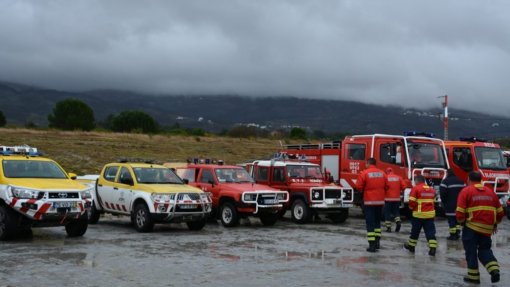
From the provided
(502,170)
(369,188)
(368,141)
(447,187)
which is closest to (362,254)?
(369,188)

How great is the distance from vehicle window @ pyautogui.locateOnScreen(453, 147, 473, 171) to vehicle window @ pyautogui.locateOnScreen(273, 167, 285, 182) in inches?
258

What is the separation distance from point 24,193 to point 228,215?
5.98 metres

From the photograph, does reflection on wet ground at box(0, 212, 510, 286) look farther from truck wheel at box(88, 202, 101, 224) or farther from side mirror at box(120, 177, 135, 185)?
truck wheel at box(88, 202, 101, 224)

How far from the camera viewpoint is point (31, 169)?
13992 millimetres

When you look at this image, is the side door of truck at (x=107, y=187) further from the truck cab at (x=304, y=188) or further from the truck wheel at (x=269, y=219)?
the truck cab at (x=304, y=188)

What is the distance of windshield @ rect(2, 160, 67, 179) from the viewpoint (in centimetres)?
1354

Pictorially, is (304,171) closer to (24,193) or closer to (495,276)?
(24,193)

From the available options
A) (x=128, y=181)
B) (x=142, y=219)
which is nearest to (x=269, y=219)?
(x=142, y=219)

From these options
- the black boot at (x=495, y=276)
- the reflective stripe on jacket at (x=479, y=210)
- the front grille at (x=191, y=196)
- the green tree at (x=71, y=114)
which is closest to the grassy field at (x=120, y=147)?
the front grille at (x=191, y=196)

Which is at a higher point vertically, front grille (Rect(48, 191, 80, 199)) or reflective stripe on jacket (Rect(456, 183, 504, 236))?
reflective stripe on jacket (Rect(456, 183, 504, 236))

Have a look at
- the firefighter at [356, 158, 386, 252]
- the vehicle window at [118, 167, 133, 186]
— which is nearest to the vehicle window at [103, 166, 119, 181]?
the vehicle window at [118, 167, 133, 186]

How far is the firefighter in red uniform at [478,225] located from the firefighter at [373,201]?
3.20 meters

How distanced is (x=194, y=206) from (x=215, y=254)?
12.4 ft

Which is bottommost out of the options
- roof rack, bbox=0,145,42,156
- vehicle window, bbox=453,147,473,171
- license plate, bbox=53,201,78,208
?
license plate, bbox=53,201,78,208
